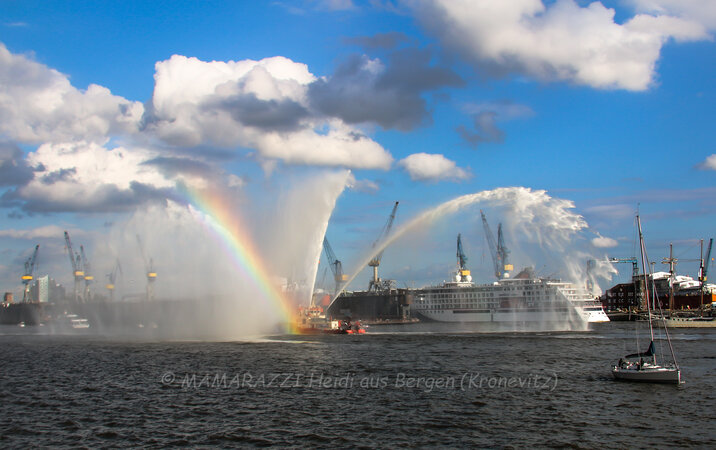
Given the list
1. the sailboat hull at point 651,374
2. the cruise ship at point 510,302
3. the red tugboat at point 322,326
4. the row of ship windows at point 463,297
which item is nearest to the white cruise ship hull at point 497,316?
the cruise ship at point 510,302

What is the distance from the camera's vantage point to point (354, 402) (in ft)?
127

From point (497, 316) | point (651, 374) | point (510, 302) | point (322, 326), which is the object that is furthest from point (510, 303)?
point (651, 374)

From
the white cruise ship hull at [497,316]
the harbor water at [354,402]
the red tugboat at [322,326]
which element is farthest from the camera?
the white cruise ship hull at [497,316]

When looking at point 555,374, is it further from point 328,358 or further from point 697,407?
point 328,358

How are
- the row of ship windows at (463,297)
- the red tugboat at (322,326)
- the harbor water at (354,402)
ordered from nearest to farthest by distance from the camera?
1. the harbor water at (354,402)
2. the red tugboat at (322,326)
3. the row of ship windows at (463,297)

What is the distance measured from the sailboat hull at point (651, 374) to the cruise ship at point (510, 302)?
3762 inches

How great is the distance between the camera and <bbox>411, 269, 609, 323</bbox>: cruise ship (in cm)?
14975

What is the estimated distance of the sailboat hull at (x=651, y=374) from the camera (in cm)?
4497

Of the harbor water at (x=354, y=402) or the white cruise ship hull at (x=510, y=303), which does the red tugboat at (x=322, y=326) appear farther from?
the white cruise ship hull at (x=510, y=303)

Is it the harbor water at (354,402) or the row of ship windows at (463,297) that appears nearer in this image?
the harbor water at (354,402)

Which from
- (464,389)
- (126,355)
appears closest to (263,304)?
(126,355)

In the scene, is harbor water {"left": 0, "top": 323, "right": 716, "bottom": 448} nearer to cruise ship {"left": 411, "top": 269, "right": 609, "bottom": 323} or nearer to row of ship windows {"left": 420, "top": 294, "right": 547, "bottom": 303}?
cruise ship {"left": 411, "top": 269, "right": 609, "bottom": 323}

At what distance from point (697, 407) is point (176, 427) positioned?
30048mm

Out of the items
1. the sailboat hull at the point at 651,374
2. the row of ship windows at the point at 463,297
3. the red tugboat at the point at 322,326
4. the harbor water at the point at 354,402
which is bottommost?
the harbor water at the point at 354,402
